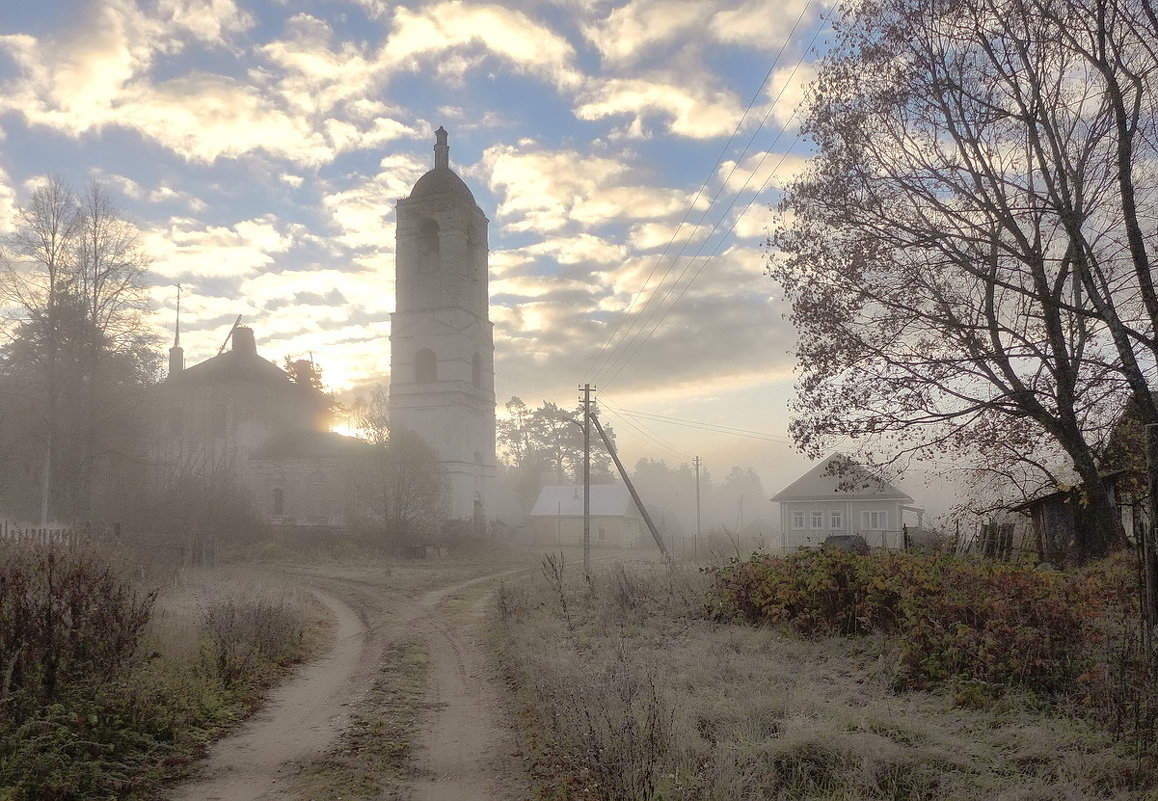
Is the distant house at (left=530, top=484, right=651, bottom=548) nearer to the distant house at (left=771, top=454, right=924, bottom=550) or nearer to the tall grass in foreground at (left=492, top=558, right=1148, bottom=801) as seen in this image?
the distant house at (left=771, top=454, right=924, bottom=550)

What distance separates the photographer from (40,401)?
29.0m

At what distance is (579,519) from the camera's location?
59.8 metres

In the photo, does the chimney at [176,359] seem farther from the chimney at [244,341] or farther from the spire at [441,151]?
the spire at [441,151]

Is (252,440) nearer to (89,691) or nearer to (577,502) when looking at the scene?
(577,502)

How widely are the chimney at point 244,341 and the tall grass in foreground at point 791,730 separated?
Result: 48032 mm

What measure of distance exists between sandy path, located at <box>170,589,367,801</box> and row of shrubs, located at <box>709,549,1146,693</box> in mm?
6603

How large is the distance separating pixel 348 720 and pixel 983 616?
748cm

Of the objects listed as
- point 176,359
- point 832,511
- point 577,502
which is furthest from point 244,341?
point 832,511

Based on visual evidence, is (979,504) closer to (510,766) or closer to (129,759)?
(510,766)

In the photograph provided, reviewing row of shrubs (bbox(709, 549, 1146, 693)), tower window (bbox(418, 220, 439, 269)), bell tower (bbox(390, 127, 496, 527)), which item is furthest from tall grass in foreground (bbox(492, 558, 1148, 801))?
tower window (bbox(418, 220, 439, 269))

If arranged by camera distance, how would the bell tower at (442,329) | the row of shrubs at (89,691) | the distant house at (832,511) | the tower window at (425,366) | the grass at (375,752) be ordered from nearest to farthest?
the row of shrubs at (89,691) < the grass at (375,752) < the distant house at (832,511) < the bell tower at (442,329) < the tower window at (425,366)

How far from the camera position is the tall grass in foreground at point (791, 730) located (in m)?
5.91

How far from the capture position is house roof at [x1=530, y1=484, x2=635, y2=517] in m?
60.6

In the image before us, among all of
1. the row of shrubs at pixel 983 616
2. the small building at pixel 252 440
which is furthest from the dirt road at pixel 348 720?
the small building at pixel 252 440
